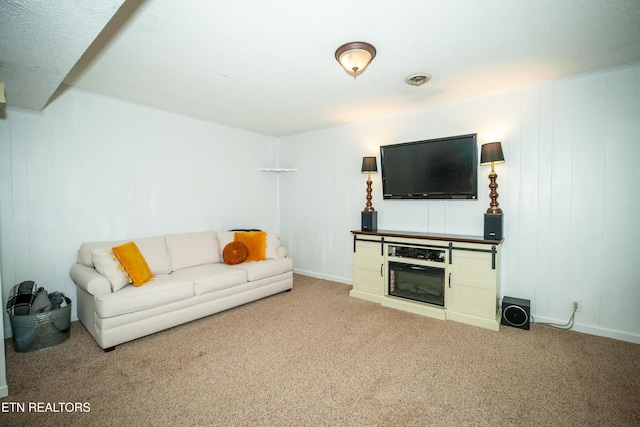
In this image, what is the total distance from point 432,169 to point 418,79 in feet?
3.62

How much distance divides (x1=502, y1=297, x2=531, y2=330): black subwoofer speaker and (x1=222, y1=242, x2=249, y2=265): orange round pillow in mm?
3021

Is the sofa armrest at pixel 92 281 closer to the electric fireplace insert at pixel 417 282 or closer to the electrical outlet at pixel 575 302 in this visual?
the electric fireplace insert at pixel 417 282

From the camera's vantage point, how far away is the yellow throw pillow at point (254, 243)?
3.90 meters

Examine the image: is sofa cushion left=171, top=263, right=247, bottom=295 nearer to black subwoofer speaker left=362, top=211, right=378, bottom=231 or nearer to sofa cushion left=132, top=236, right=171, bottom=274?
sofa cushion left=132, top=236, right=171, bottom=274

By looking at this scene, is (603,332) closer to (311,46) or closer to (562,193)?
(562,193)

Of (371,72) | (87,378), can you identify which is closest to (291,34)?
(371,72)

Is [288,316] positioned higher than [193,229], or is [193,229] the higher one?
[193,229]

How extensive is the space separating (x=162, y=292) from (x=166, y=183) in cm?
164

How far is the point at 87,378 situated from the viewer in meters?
2.08

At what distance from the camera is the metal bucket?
94.3 inches

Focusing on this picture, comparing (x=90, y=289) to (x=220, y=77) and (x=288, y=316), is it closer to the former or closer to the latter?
(x=288, y=316)

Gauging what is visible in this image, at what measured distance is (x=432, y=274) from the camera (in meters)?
3.27

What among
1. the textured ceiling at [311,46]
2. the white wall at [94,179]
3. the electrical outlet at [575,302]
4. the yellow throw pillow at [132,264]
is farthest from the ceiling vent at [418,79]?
the yellow throw pillow at [132,264]

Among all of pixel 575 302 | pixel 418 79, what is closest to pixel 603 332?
pixel 575 302
